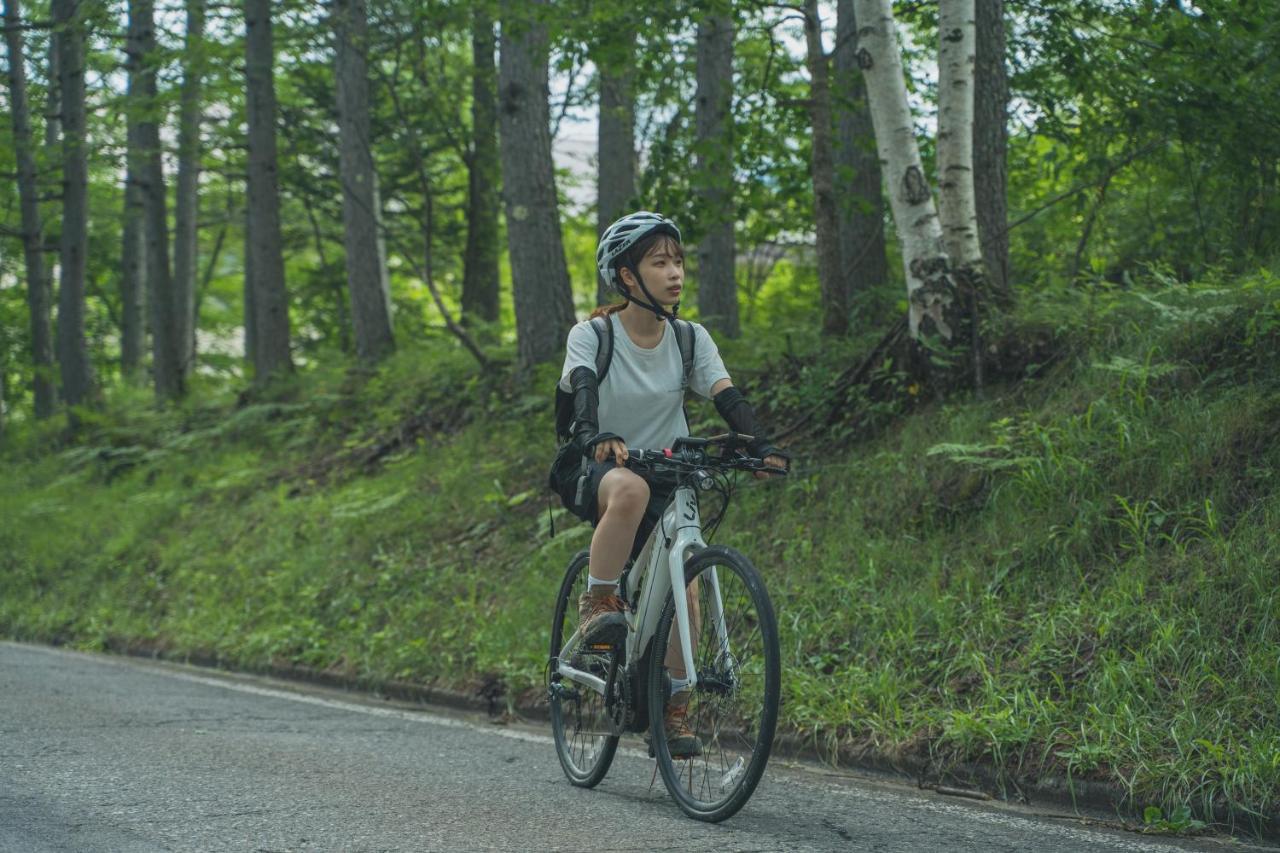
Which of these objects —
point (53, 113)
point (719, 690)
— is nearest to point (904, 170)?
point (719, 690)

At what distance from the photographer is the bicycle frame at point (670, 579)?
5.04m

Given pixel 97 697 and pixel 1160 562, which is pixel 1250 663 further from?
pixel 97 697

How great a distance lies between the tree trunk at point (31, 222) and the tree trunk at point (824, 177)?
56.9 feet

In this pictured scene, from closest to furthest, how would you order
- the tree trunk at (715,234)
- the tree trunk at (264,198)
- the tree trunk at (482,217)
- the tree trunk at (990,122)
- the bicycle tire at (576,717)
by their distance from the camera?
the bicycle tire at (576,717) → the tree trunk at (990,122) → the tree trunk at (715,234) → the tree trunk at (264,198) → the tree trunk at (482,217)

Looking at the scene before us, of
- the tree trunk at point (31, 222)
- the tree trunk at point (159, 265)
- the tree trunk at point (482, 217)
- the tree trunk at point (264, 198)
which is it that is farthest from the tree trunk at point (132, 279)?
the tree trunk at point (482, 217)

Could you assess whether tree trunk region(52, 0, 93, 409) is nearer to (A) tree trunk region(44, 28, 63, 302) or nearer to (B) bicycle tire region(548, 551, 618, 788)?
(A) tree trunk region(44, 28, 63, 302)

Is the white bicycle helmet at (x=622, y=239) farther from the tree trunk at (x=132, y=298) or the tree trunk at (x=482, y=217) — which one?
the tree trunk at (x=132, y=298)

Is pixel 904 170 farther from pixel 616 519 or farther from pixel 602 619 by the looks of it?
pixel 602 619

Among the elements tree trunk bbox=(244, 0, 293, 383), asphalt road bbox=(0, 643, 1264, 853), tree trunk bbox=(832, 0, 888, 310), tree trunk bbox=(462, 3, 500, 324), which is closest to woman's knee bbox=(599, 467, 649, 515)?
asphalt road bbox=(0, 643, 1264, 853)

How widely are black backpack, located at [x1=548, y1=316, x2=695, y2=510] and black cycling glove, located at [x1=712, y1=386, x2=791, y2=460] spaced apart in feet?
0.66

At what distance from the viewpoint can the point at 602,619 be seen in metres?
5.50

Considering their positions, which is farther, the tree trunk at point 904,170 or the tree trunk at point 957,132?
the tree trunk at point 904,170

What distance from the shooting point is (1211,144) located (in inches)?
395

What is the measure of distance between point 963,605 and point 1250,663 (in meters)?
1.71
